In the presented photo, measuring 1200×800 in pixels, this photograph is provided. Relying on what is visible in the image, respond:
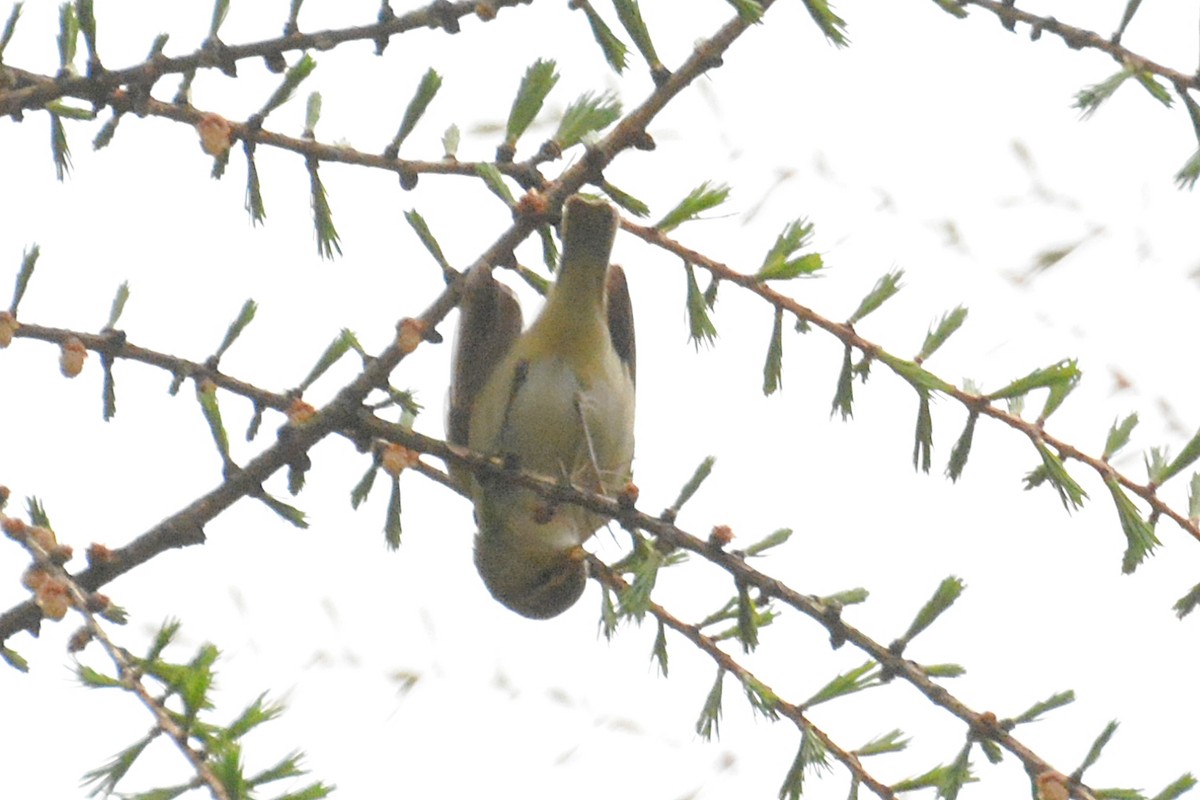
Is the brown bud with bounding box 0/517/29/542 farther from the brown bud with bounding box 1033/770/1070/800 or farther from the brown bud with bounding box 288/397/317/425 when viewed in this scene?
the brown bud with bounding box 1033/770/1070/800

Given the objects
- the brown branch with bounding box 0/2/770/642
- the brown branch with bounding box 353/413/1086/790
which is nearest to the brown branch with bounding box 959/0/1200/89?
the brown branch with bounding box 0/2/770/642

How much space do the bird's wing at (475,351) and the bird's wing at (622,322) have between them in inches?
10.4

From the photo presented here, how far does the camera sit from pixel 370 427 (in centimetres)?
221

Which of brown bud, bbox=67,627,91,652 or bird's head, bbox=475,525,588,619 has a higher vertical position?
bird's head, bbox=475,525,588,619

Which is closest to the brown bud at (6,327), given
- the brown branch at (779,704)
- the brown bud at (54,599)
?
the brown bud at (54,599)

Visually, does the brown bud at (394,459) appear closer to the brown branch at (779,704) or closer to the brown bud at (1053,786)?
the brown branch at (779,704)

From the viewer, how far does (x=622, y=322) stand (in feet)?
13.4

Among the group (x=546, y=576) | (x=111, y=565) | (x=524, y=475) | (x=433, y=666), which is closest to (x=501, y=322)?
(x=546, y=576)

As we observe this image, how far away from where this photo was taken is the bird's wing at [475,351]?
3754mm

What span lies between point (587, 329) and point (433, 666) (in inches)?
39.7

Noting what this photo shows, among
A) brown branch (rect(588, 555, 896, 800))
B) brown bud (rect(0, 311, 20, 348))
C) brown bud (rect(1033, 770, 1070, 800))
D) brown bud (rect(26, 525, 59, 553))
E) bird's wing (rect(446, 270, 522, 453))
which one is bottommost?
brown bud (rect(1033, 770, 1070, 800))

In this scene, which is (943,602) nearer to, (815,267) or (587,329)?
(815,267)

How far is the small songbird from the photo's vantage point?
12.1 ft

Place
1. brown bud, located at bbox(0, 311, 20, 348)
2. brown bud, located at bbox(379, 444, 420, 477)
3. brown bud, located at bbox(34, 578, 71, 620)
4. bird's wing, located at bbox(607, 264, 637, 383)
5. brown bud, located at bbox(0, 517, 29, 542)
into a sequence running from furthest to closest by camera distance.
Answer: bird's wing, located at bbox(607, 264, 637, 383), brown bud, located at bbox(379, 444, 420, 477), brown bud, located at bbox(0, 311, 20, 348), brown bud, located at bbox(0, 517, 29, 542), brown bud, located at bbox(34, 578, 71, 620)
